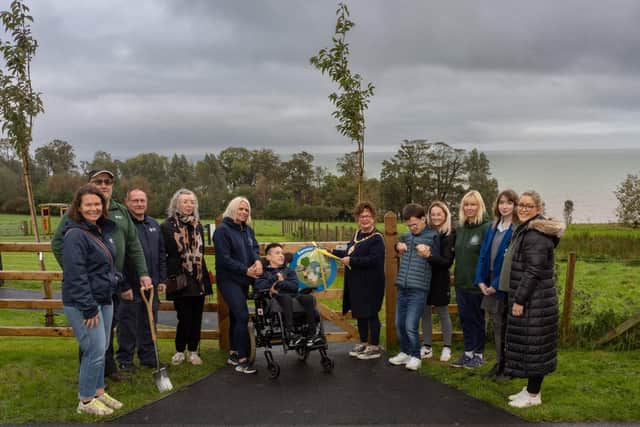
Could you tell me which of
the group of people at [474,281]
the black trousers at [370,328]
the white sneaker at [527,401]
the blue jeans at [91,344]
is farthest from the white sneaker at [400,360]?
the blue jeans at [91,344]

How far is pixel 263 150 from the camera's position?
80438 millimetres


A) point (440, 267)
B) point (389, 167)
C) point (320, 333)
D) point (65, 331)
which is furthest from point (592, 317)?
point (389, 167)

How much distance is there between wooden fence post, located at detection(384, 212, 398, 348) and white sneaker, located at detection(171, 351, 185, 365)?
8.24 ft

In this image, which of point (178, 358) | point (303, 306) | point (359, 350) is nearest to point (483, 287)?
point (359, 350)

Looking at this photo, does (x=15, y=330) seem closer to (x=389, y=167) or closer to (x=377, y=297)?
(x=377, y=297)

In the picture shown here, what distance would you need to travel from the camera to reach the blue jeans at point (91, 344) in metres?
4.35

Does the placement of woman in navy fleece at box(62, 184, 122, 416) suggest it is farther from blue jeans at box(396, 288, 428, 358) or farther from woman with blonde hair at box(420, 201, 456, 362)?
woman with blonde hair at box(420, 201, 456, 362)

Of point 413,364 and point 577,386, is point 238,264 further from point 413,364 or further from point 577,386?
point 577,386

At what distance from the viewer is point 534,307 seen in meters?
4.51

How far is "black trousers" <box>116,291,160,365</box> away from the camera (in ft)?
18.3

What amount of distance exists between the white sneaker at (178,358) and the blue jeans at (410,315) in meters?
2.51

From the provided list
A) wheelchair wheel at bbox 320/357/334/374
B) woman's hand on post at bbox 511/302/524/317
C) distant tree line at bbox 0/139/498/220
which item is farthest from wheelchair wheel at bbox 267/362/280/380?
distant tree line at bbox 0/139/498/220

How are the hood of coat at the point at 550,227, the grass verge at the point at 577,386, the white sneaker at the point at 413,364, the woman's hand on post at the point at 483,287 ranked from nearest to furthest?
the hood of coat at the point at 550,227 → the grass verge at the point at 577,386 → the woman's hand on post at the point at 483,287 → the white sneaker at the point at 413,364

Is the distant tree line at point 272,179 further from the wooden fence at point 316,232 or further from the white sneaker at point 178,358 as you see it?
the white sneaker at point 178,358
